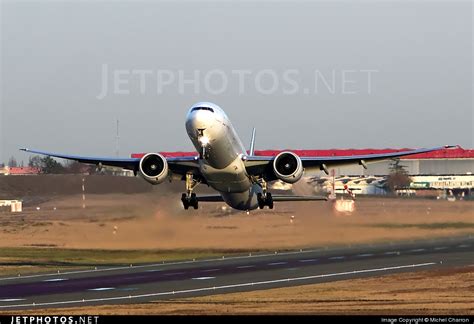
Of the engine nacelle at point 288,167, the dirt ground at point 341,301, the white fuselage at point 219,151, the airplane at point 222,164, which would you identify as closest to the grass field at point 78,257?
the airplane at point 222,164

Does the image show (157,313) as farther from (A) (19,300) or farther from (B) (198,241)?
(B) (198,241)

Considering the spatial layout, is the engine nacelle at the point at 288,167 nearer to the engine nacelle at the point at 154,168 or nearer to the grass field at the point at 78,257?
the engine nacelle at the point at 154,168

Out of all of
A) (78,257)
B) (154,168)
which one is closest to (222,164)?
(154,168)

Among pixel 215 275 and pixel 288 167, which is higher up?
pixel 288 167

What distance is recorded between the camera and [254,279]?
5394cm

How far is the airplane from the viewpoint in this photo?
153 feet

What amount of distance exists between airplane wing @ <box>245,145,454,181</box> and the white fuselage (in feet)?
1.94

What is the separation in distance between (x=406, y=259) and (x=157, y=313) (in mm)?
28250

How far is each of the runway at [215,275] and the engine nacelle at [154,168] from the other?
18.6 feet

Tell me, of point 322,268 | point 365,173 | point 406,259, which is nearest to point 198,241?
point 322,268

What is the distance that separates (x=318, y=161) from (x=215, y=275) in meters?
8.94

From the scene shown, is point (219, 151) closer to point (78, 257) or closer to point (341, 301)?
point (341, 301)

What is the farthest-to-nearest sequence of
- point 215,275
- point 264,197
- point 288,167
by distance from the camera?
1. point 215,275
2. point 264,197
3. point 288,167

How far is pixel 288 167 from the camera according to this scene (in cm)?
5128
